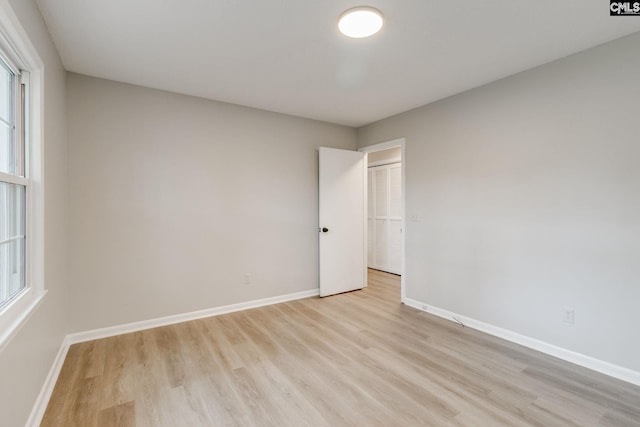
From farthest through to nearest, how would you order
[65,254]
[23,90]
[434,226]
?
[434,226] → [65,254] → [23,90]

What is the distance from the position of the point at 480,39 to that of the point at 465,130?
3.65 ft

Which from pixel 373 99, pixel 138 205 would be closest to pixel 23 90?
pixel 138 205

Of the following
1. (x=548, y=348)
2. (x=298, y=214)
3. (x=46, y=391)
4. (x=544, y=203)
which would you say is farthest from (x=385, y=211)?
(x=46, y=391)

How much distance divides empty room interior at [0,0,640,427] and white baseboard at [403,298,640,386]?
0.05 feet

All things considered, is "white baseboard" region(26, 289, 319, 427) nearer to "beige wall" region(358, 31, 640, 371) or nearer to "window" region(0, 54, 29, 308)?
"window" region(0, 54, 29, 308)

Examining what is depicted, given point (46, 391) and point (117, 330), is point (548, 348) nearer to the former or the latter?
point (46, 391)

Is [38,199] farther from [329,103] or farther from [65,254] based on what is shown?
[329,103]

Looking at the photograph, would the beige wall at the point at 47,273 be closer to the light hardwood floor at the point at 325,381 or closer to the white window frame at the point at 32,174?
the white window frame at the point at 32,174

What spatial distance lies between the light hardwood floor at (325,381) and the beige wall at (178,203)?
49 centimetres

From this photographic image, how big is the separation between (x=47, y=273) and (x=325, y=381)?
2.03 metres

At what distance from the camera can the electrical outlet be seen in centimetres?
235

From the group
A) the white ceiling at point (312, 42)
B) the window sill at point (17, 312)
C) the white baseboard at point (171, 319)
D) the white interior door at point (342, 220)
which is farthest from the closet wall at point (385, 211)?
the window sill at point (17, 312)

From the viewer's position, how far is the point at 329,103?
346 cm

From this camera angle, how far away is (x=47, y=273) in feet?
6.30
